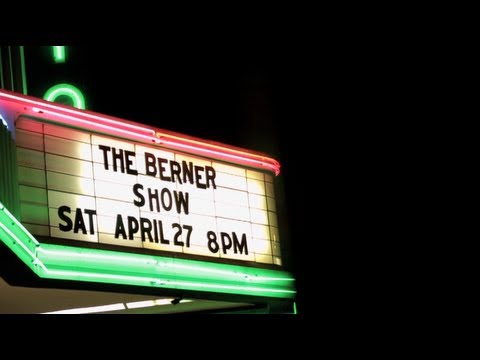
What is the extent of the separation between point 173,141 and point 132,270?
1.44 meters

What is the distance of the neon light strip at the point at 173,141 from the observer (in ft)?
23.9

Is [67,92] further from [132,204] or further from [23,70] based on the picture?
[132,204]

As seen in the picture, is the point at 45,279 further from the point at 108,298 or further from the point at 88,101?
the point at 88,101

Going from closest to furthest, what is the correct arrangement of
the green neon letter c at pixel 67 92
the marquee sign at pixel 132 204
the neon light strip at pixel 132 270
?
1. the neon light strip at pixel 132 270
2. the marquee sign at pixel 132 204
3. the green neon letter c at pixel 67 92

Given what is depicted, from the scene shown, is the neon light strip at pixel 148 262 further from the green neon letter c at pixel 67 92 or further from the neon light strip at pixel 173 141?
the green neon letter c at pixel 67 92

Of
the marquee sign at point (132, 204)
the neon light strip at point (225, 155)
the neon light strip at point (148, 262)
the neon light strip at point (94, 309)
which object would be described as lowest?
the neon light strip at point (94, 309)

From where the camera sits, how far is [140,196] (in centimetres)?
777

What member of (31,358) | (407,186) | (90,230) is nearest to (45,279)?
(90,230)

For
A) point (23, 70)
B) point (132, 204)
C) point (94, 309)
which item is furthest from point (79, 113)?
point (94, 309)

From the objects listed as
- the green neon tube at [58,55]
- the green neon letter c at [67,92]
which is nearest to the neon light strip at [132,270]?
the green neon letter c at [67,92]

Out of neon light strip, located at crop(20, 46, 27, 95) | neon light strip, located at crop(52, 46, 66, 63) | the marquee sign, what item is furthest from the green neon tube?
the marquee sign

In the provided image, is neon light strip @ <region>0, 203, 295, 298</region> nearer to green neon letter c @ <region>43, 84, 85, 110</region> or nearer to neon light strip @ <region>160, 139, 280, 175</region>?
neon light strip @ <region>160, 139, 280, 175</region>

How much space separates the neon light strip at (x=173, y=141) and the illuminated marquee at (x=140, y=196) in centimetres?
5

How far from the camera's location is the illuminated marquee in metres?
7.04
